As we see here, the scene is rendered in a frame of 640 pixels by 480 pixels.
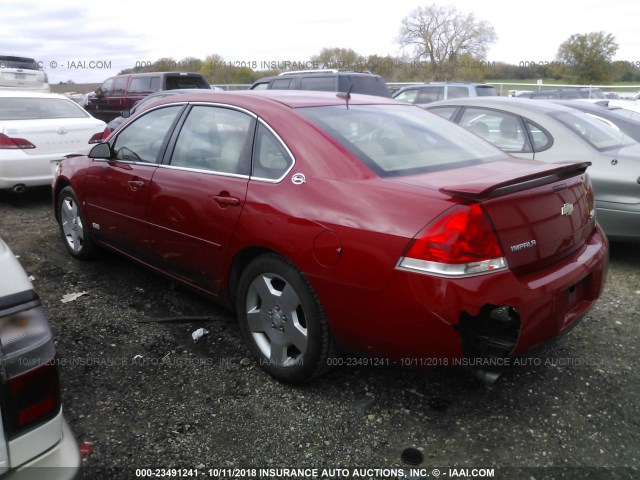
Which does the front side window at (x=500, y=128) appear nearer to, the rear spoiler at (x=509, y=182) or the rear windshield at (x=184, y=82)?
the rear spoiler at (x=509, y=182)

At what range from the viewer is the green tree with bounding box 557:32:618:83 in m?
31.2

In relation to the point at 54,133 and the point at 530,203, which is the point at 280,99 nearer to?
the point at 530,203

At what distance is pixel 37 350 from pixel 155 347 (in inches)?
74.0

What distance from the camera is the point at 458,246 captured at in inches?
89.7

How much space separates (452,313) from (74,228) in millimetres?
3872

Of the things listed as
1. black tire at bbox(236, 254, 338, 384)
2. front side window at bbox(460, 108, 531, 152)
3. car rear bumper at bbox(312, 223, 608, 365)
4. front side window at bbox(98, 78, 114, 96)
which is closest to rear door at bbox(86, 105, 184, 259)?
black tire at bbox(236, 254, 338, 384)

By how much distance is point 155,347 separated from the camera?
3475mm

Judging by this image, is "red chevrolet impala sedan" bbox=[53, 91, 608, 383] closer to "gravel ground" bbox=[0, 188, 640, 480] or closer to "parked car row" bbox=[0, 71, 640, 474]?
"parked car row" bbox=[0, 71, 640, 474]

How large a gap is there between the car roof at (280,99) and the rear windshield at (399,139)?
10 cm

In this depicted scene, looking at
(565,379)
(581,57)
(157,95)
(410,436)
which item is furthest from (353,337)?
(581,57)

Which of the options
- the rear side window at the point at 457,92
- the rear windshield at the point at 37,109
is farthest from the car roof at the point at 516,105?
the rear side window at the point at 457,92

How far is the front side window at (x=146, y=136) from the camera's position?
3.87m

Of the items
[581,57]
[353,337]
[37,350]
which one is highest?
[581,57]

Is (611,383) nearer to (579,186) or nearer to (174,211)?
(579,186)
